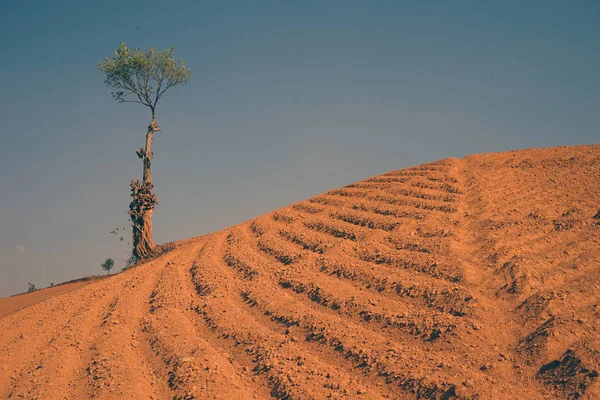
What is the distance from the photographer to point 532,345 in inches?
210

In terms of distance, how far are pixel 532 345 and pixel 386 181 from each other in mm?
6173

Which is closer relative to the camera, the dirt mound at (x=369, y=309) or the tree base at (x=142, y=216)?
the dirt mound at (x=369, y=309)

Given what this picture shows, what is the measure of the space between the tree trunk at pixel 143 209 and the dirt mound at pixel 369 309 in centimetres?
460

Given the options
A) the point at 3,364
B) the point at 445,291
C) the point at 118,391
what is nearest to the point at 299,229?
the point at 445,291

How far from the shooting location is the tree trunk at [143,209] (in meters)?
14.7

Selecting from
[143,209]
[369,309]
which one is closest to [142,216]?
[143,209]

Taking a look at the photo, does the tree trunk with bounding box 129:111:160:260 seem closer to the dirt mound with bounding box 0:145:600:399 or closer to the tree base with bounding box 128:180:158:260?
the tree base with bounding box 128:180:158:260

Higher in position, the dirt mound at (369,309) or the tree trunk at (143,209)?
the tree trunk at (143,209)

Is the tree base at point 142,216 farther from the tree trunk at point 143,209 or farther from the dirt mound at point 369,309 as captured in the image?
the dirt mound at point 369,309

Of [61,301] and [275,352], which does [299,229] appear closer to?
[275,352]

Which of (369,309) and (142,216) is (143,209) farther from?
(369,309)

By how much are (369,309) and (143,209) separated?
10067 mm

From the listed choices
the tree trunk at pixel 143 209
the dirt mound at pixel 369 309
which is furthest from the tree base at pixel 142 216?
the dirt mound at pixel 369 309

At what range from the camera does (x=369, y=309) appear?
6.51m
